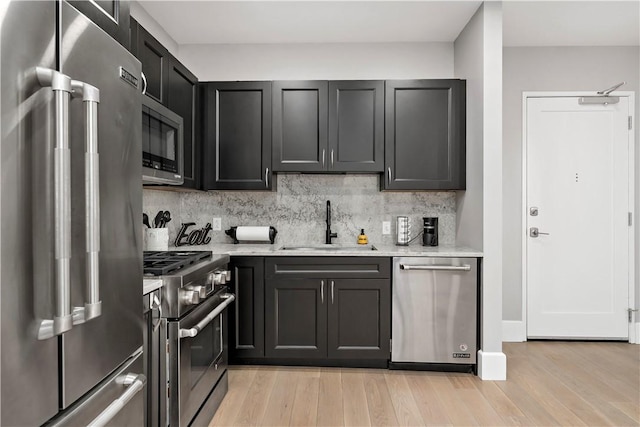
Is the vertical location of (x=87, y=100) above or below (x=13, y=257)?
above

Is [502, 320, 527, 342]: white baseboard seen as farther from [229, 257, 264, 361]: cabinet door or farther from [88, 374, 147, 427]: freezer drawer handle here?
[88, 374, 147, 427]: freezer drawer handle

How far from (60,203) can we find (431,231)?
3.09 m

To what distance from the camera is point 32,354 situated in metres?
0.78

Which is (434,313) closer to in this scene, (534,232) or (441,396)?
(441,396)

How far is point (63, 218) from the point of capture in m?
0.79

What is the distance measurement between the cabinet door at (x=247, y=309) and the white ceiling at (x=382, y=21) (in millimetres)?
1889

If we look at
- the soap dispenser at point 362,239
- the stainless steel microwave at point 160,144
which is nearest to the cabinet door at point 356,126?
the soap dispenser at point 362,239

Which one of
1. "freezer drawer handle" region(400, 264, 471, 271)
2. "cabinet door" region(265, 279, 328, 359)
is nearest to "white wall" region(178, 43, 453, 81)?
"freezer drawer handle" region(400, 264, 471, 271)

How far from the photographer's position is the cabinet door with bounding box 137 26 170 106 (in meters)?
2.30

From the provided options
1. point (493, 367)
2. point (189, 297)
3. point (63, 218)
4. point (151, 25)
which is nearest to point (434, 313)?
point (493, 367)

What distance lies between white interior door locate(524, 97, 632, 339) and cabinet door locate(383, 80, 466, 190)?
38.2 inches

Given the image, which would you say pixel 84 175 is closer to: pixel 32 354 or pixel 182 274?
pixel 32 354

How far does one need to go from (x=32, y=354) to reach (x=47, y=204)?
29cm

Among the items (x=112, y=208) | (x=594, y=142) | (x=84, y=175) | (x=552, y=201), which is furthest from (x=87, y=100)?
(x=594, y=142)
